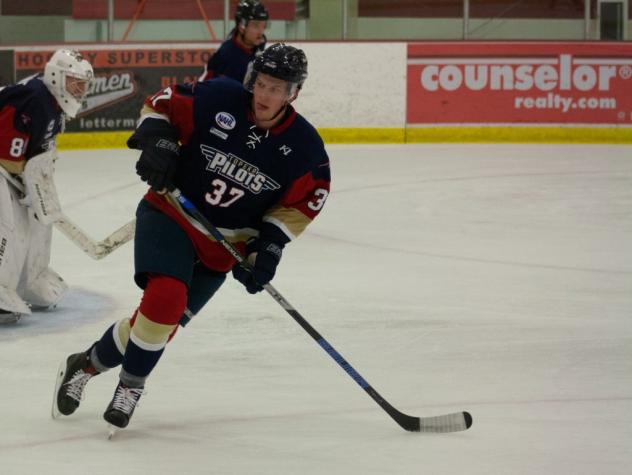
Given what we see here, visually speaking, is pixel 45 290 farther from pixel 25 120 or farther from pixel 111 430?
pixel 111 430

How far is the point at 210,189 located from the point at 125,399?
1.88 ft

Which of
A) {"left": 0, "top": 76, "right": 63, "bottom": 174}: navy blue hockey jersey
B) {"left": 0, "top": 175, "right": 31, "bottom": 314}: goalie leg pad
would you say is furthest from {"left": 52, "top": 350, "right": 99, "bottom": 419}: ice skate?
{"left": 0, "top": 76, "right": 63, "bottom": 174}: navy blue hockey jersey

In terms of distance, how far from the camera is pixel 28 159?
4.68 meters

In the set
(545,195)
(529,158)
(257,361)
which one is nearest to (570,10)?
(529,158)

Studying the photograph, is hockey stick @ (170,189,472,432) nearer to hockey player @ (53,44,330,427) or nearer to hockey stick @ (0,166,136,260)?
hockey player @ (53,44,330,427)

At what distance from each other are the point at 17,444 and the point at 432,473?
1035 millimetres

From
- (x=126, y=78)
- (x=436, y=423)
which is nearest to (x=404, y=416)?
(x=436, y=423)

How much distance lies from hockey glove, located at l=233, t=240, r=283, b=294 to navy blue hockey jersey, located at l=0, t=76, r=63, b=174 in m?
1.49

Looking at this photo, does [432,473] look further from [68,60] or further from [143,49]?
[143,49]

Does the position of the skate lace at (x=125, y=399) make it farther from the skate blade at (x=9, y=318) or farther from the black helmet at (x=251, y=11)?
the black helmet at (x=251, y=11)

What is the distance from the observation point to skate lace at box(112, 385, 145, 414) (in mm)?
3309

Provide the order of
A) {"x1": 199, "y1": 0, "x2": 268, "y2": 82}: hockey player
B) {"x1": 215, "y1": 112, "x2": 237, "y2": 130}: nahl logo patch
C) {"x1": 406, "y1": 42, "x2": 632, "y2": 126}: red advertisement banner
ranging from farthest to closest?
{"x1": 406, "y1": 42, "x2": 632, "y2": 126}: red advertisement banner → {"x1": 199, "y1": 0, "x2": 268, "y2": 82}: hockey player → {"x1": 215, "y1": 112, "x2": 237, "y2": 130}: nahl logo patch

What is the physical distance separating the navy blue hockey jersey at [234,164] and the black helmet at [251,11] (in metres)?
3.15

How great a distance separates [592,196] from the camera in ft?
26.2
